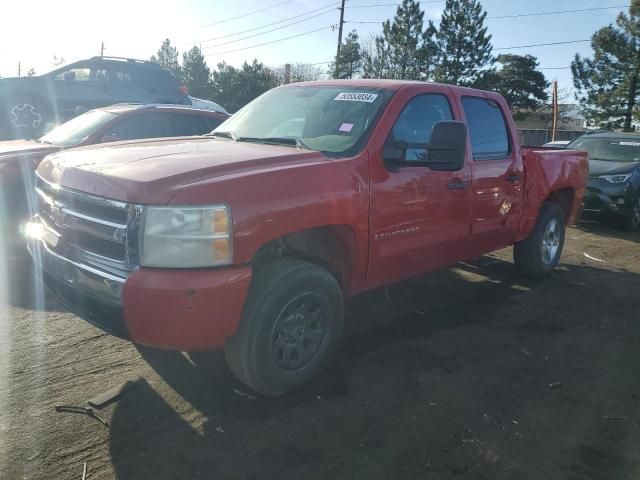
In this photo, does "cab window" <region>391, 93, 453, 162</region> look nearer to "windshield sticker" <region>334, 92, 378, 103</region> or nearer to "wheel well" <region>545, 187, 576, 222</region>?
"windshield sticker" <region>334, 92, 378, 103</region>

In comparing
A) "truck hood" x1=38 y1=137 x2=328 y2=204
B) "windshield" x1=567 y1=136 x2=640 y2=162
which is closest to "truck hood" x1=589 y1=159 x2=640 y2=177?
"windshield" x1=567 y1=136 x2=640 y2=162

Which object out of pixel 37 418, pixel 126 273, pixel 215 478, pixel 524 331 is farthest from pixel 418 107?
pixel 37 418

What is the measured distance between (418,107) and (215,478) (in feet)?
9.76

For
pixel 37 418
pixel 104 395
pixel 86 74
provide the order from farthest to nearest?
pixel 86 74, pixel 104 395, pixel 37 418

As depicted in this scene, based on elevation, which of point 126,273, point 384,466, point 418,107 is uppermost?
point 418,107

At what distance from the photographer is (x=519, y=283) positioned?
6.00 metres

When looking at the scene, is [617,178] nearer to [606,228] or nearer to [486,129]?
[606,228]

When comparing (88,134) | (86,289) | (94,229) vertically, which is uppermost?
(88,134)

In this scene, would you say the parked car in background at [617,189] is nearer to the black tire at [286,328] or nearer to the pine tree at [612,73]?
the black tire at [286,328]

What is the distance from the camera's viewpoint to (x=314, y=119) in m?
4.08

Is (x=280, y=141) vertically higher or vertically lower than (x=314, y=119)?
lower

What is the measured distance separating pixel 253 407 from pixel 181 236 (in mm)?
1152

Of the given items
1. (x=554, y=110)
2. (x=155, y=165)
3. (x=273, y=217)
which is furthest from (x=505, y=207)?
(x=554, y=110)

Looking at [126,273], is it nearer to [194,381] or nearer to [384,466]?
[194,381]
